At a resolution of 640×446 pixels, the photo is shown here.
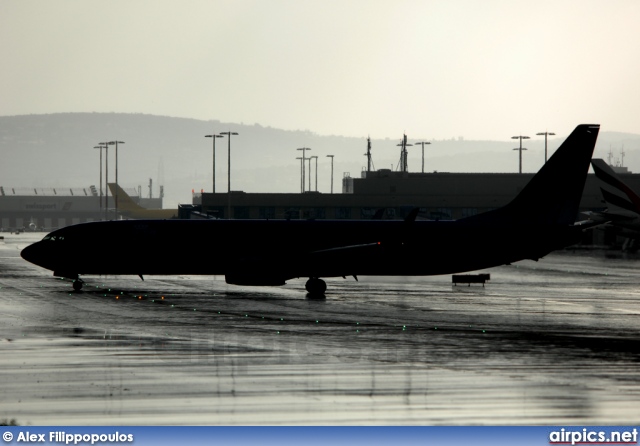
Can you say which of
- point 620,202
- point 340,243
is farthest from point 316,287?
point 620,202

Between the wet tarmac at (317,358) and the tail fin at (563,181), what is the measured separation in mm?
4298

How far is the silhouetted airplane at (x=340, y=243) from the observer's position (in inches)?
2039

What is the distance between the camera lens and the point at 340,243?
175ft

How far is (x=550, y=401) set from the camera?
22.0m

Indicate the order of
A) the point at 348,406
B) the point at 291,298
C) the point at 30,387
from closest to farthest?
the point at 348,406 → the point at 30,387 → the point at 291,298

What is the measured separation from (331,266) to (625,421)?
109 feet

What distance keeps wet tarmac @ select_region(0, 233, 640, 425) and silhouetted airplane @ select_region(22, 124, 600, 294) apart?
5.16 ft

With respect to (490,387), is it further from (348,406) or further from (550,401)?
(348,406)

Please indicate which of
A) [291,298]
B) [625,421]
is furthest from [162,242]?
[625,421]

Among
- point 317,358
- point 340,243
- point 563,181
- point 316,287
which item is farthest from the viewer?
point 340,243

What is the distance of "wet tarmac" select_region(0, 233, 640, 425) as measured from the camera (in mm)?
20875
